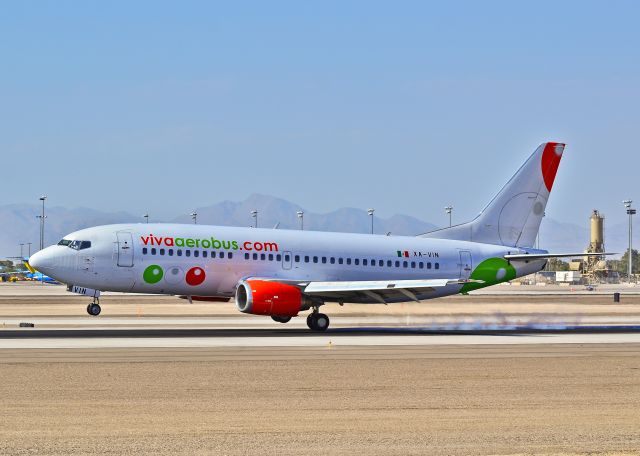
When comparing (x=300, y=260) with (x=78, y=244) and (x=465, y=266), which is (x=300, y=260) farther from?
(x=78, y=244)

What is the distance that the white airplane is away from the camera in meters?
47.7

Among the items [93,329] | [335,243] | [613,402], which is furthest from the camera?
[335,243]

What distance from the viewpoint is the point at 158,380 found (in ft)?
85.3

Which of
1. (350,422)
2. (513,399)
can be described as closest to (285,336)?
(513,399)

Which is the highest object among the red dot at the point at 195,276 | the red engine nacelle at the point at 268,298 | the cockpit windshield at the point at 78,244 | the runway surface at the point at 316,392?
the cockpit windshield at the point at 78,244

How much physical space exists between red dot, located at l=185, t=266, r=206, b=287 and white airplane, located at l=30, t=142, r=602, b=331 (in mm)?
55

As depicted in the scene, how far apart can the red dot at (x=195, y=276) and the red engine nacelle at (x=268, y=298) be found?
1.68m

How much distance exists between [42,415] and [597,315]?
48.6m

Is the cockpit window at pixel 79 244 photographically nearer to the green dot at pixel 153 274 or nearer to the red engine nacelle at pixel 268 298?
the green dot at pixel 153 274

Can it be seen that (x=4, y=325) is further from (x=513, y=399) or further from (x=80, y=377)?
(x=513, y=399)

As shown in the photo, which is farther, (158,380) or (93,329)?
(93,329)

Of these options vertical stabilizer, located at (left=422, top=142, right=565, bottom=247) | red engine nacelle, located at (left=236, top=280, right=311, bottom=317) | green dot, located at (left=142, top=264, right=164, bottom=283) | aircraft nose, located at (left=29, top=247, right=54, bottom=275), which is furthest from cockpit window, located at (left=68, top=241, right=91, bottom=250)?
vertical stabilizer, located at (left=422, top=142, right=565, bottom=247)

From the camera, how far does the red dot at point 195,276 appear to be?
48.1 metres

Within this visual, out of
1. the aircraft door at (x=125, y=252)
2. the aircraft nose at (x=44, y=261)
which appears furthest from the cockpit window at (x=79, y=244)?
the aircraft door at (x=125, y=252)
